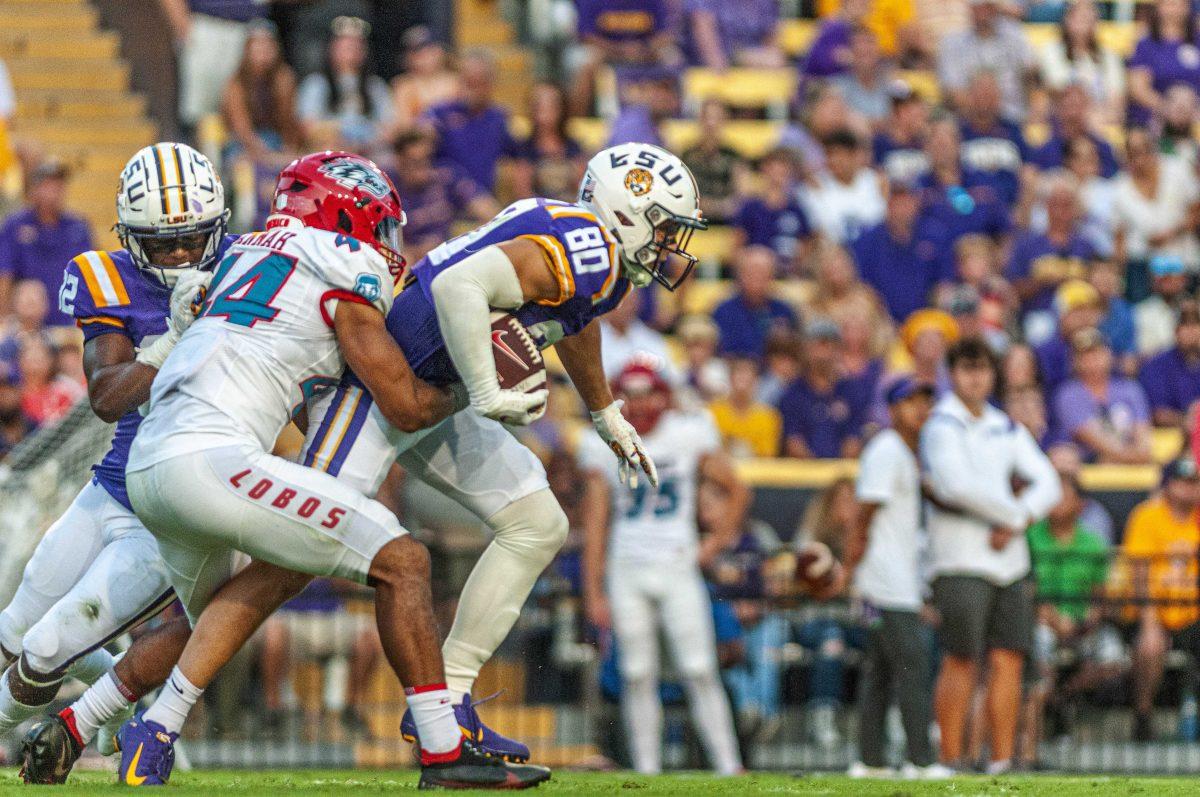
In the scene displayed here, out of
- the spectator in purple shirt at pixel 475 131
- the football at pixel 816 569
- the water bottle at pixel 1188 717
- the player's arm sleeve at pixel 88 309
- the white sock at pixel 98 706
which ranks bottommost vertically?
the water bottle at pixel 1188 717

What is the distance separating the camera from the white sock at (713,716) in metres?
10.7

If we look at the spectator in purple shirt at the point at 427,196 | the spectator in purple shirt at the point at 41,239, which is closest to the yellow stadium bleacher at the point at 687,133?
the spectator in purple shirt at the point at 427,196

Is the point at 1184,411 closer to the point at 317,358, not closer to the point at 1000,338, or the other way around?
the point at 1000,338

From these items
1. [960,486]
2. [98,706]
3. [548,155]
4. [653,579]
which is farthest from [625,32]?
[98,706]

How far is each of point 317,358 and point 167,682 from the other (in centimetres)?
109

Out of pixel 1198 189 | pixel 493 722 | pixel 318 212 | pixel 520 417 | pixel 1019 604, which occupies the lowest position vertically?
pixel 493 722

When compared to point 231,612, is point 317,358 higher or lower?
higher

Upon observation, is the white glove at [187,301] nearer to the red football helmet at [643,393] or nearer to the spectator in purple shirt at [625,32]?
the red football helmet at [643,393]

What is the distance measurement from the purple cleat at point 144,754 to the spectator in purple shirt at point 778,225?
8069mm

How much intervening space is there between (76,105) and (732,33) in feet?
15.8

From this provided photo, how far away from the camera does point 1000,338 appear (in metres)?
13.1

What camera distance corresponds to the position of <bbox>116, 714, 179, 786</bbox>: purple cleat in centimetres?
668

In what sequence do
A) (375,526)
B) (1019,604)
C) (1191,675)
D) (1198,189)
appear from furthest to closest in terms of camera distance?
(1198,189) → (1191,675) → (1019,604) → (375,526)

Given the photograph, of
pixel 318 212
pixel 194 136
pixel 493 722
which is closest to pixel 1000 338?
pixel 493 722
